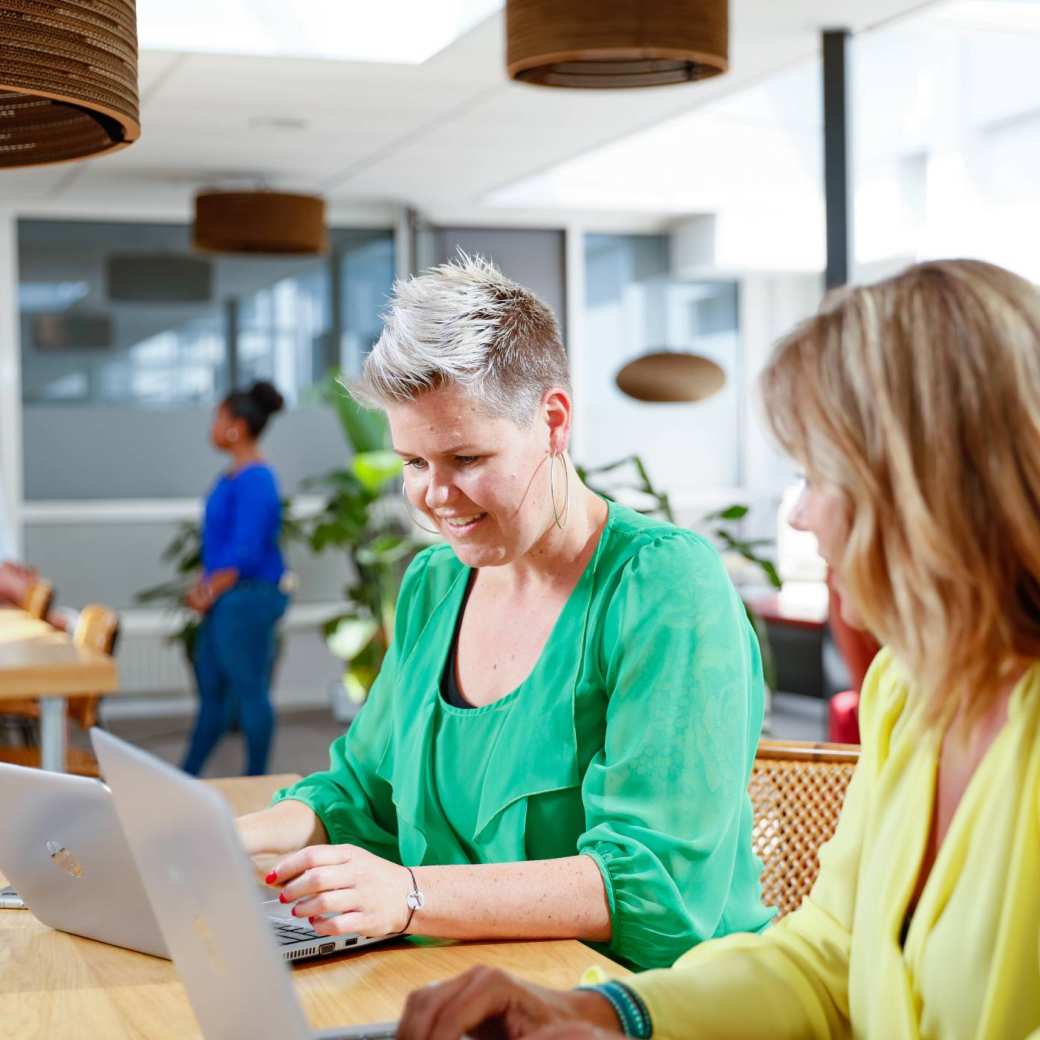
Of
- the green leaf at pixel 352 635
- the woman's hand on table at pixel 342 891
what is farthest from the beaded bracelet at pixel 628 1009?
the green leaf at pixel 352 635

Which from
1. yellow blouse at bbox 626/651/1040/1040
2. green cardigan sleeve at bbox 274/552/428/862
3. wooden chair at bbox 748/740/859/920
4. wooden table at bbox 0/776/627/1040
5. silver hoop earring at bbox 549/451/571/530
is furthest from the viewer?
wooden chair at bbox 748/740/859/920

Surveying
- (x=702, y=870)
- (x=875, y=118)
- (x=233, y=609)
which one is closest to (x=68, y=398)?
(x=233, y=609)

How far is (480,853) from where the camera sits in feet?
6.00

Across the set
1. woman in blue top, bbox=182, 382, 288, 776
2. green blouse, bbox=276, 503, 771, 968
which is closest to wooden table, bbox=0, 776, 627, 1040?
green blouse, bbox=276, 503, 771, 968

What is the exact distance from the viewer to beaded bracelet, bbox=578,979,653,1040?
1.28 meters

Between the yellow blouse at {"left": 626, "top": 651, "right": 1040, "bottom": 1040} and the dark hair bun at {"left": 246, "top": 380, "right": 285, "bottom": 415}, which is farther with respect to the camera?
the dark hair bun at {"left": 246, "top": 380, "right": 285, "bottom": 415}

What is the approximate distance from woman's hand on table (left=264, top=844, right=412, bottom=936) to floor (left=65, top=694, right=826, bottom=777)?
17.3 ft

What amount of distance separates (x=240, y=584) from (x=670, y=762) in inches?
178

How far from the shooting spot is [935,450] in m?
1.10

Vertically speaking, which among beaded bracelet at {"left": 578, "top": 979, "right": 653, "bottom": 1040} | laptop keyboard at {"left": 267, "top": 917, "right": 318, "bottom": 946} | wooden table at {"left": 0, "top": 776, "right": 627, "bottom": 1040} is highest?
beaded bracelet at {"left": 578, "top": 979, "right": 653, "bottom": 1040}

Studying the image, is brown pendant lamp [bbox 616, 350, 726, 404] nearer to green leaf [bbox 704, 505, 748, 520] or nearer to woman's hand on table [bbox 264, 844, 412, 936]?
green leaf [bbox 704, 505, 748, 520]

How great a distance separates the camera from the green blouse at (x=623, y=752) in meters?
1.68

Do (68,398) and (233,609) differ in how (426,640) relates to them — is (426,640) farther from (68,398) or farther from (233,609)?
(68,398)

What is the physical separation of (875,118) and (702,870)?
244 inches
